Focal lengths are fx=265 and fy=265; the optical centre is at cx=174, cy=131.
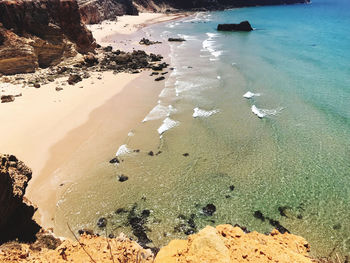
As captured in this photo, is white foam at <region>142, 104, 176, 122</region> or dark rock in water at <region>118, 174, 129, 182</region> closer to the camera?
dark rock in water at <region>118, 174, 129, 182</region>

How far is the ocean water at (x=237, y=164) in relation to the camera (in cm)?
1184

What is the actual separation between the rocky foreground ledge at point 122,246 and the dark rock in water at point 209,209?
13.8ft

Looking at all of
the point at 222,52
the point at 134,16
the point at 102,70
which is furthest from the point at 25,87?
the point at 134,16

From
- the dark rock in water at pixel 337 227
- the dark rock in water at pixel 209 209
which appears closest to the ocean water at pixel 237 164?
the dark rock in water at pixel 337 227

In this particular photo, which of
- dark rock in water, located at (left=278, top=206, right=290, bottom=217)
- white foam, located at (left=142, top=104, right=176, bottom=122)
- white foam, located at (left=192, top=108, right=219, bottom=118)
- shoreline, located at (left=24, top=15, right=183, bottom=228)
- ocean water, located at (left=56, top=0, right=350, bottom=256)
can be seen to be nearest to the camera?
ocean water, located at (left=56, top=0, right=350, bottom=256)

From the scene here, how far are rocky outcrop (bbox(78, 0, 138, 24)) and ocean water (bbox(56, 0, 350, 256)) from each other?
151 ft

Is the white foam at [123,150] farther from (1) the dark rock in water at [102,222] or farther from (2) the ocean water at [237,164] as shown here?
(1) the dark rock in water at [102,222]

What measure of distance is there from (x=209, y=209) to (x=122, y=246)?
21.8 ft

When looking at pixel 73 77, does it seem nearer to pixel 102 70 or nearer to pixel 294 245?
pixel 102 70

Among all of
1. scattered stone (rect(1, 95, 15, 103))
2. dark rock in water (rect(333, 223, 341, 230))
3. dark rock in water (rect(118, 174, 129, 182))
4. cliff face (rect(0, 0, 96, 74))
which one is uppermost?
cliff face (rect(0, 0, 96, 74))

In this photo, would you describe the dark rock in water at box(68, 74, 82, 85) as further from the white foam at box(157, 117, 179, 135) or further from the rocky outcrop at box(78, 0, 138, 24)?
the rocky outcrop at box(78, 0, 138, 24)

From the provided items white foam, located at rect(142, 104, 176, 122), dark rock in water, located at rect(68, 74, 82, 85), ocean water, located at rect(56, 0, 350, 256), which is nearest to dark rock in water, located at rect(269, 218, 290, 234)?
ocean water, located at rect(56, 0, 350, 256)

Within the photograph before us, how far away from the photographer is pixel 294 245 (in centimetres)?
764

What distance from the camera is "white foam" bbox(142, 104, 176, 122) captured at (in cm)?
2066
